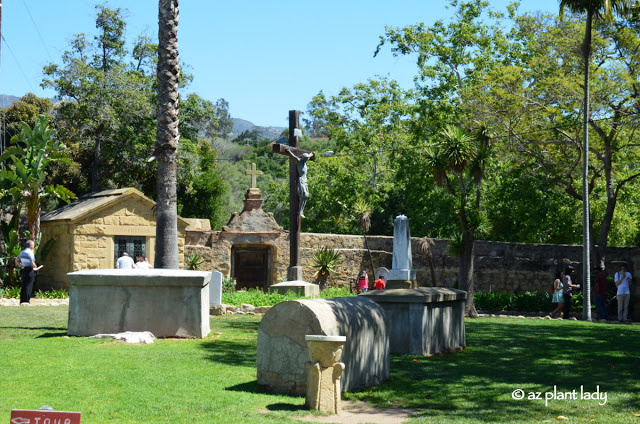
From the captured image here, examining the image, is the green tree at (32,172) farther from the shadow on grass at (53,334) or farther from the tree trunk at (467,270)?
the tree trunk at (467,270)

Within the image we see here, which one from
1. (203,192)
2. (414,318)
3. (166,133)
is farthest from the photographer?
(203,192)

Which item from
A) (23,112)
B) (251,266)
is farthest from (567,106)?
(23,112)

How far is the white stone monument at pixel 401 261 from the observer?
64.3 feet

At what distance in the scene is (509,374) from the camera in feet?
32.6

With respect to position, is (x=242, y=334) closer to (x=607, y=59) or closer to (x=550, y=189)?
(x=607, y=59)

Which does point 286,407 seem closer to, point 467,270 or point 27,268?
point 27,268

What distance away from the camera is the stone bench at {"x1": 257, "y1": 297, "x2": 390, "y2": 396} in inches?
322

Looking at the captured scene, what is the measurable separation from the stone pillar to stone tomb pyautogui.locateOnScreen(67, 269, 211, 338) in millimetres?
5310

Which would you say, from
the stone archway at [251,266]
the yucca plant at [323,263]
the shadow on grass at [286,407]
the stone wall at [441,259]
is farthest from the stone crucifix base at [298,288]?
the shadow on grass at [286,407]

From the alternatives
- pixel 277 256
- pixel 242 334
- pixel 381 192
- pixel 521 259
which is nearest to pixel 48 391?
pixel 242 334

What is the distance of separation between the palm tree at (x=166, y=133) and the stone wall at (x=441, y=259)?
12443 millimetres

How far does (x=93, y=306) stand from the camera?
12172mm

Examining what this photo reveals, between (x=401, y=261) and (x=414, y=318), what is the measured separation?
8740 millimetres

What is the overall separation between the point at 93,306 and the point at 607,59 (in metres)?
19.8
